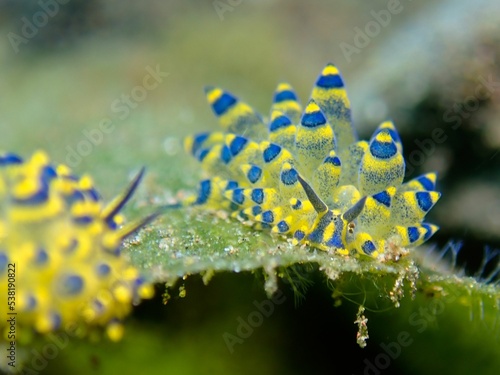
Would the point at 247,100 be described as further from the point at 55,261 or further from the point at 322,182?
the point at 55,261

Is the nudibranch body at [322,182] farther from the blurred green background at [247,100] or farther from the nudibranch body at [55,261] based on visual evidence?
the nudibranch body at [55,261]

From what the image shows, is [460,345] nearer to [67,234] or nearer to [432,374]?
[432,374]

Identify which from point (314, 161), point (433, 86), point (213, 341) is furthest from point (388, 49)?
point (213, 341)

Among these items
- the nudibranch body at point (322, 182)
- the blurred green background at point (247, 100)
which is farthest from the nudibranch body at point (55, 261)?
the nudibranch body at point (322, 182)

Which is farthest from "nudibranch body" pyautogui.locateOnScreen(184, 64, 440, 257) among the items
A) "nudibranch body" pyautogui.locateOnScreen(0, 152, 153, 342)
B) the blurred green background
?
"nudibranch body" pyautogui.locateOnScreen(0, 152, 153, 342)

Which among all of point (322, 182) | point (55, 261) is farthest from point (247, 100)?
point (55, 261)

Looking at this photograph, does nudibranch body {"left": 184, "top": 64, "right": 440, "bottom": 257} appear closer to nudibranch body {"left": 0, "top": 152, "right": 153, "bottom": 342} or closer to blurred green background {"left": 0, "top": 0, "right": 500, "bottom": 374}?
blurred green background {"left": 0, "top": 0, "right": 500, "bottom": 374}
